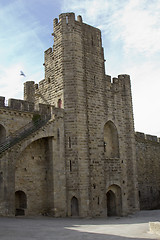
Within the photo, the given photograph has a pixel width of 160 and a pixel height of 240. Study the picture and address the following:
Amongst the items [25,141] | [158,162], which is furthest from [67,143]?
[158,162]

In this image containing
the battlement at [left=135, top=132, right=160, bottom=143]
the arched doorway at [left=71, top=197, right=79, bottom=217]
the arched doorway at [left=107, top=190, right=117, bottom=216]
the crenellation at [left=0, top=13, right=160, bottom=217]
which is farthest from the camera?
the battlement at [left=135, top=132, right=160, bottom=143]

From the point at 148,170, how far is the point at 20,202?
15201 millimetres

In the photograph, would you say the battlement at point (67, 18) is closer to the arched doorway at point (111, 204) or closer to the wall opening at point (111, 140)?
the wall opening at point (111, 140)

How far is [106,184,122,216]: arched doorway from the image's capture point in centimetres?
2036

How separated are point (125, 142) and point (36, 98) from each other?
7.73 m

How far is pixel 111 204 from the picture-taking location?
2069 cm

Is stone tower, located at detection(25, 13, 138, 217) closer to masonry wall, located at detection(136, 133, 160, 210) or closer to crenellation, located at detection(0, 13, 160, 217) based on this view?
crenellation, located at detection(0, 13, 160, 217)

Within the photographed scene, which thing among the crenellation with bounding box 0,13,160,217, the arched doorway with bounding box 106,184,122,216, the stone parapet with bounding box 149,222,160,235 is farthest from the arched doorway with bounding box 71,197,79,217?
the stone parapet with bounding box 149,222,160,235

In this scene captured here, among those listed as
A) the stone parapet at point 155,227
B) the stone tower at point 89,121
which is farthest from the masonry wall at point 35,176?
the stone parapet at point 155,227

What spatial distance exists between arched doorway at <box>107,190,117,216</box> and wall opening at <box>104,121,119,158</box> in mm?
2739

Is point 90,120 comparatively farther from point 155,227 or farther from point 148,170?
point 148,170

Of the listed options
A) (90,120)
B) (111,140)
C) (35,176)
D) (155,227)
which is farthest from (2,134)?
(155,227)

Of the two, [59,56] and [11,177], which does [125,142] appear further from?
[11,177]

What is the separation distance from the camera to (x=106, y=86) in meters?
21.6
